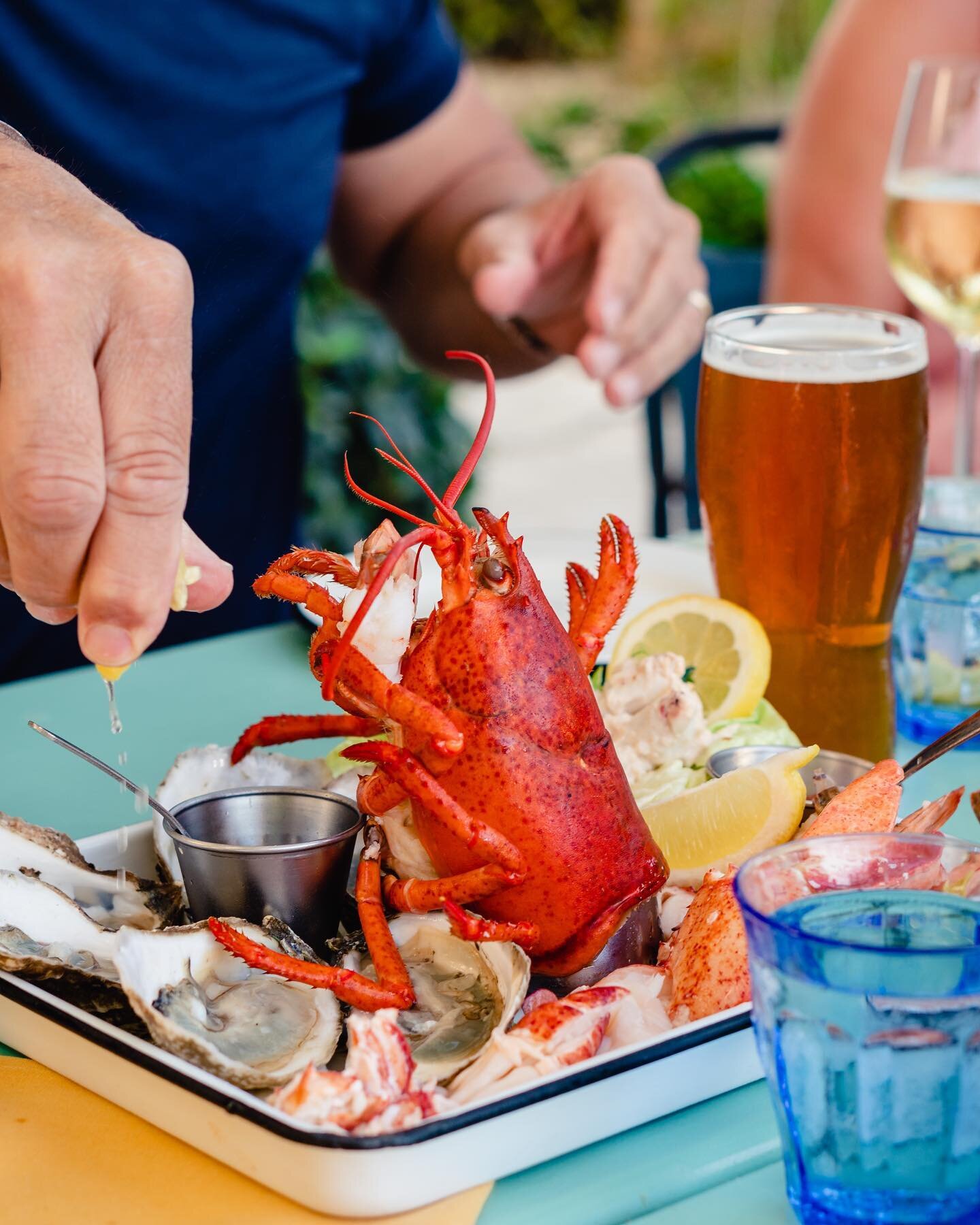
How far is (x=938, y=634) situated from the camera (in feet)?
4.38

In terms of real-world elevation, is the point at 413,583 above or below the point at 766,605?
above

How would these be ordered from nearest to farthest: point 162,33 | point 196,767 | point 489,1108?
1. point 489,1108
2. point 196,767
3. point 162,33

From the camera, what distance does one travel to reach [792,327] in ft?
4.39

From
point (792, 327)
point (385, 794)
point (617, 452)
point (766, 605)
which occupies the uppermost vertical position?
point (792, 327)

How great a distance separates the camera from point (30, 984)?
2.59 ft

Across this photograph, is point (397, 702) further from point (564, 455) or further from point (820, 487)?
point (564, 455)

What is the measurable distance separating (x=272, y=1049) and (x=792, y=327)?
0.85 meters

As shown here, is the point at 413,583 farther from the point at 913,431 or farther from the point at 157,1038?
the point at 913,431

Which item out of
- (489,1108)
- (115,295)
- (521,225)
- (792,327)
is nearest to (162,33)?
(521,225)

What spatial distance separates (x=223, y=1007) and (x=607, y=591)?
41cm

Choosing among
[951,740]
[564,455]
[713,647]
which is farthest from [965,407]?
[564,455]

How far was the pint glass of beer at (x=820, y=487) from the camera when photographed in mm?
1233

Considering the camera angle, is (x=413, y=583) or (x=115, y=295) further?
(x=413, y=583)

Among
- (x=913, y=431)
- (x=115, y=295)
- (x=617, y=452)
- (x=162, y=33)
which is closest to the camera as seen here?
(x=115, y=295)
